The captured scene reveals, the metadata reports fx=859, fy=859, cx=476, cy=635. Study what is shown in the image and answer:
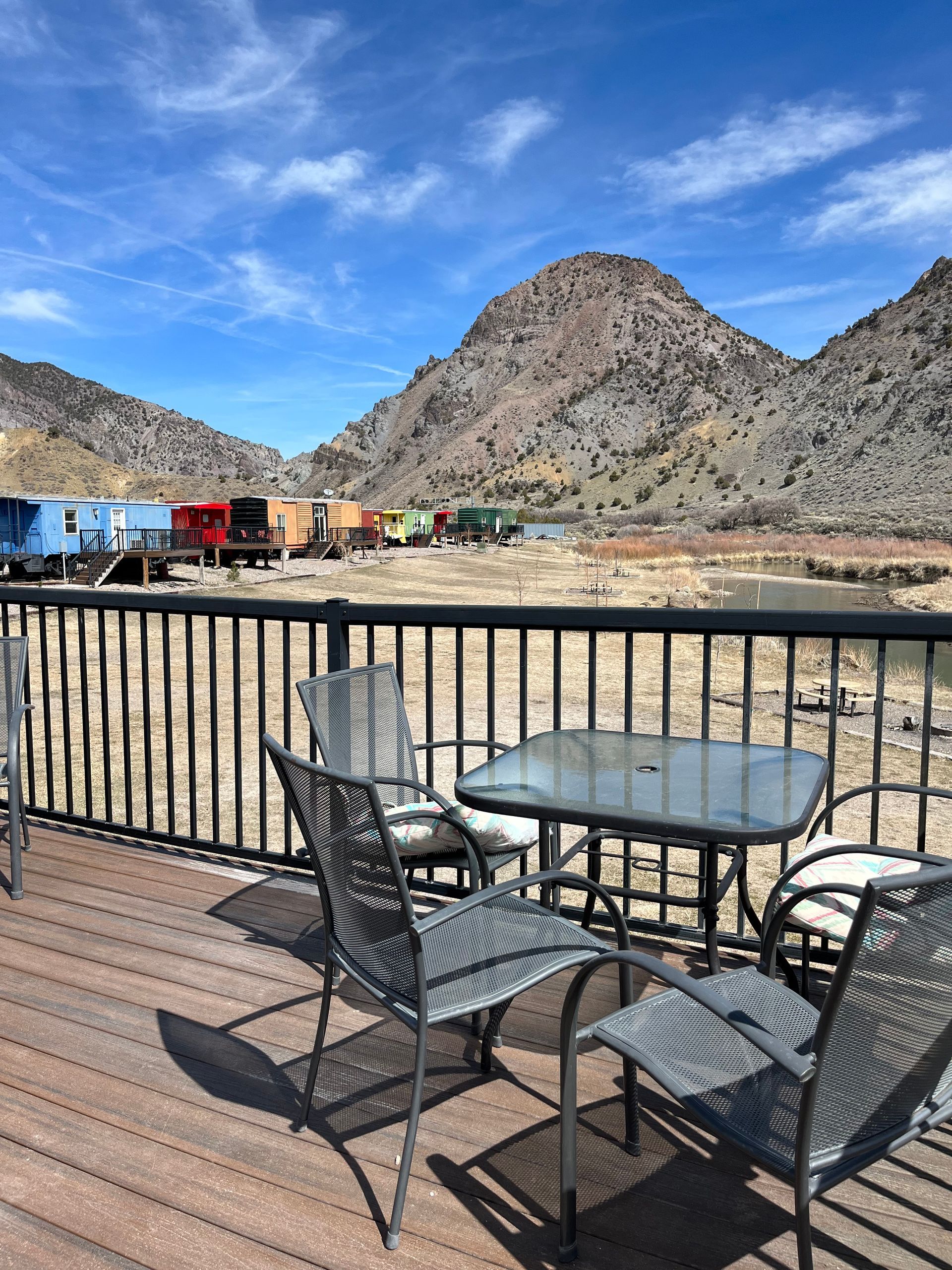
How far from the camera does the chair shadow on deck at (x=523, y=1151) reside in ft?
5.20

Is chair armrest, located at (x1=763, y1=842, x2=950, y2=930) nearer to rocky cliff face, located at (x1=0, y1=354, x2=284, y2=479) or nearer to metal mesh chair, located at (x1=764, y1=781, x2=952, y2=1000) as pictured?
metal mesh chair, located at (x1=764, y1=781, x2=952, y2=1000)

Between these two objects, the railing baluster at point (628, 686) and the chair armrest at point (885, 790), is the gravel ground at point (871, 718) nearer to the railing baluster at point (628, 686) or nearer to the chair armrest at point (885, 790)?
the railing baluster at point (628, 686)

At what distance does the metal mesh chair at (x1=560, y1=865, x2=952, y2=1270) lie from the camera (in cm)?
109

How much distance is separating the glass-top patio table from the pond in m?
14.2

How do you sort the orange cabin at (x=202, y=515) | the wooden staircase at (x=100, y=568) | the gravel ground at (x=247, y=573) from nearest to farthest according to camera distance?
1. the wooden staircase at (x=100, y=568)
2. the gravel ground at (x=247, y=573)
3. the orange cabin at (x=202, y=515)

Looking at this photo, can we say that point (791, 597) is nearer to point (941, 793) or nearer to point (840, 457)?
point (941, 793)

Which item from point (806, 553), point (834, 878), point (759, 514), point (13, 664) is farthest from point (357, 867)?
point (759, 514)

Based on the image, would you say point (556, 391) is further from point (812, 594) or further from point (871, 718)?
point (871, 718)

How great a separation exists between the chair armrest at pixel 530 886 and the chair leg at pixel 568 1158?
0.97 feet

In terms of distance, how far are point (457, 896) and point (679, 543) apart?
42.6 meters

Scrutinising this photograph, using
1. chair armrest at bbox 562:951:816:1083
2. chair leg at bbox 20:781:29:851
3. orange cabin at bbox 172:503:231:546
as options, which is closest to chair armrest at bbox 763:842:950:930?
chair armrest at bbox 562:951:816:1083

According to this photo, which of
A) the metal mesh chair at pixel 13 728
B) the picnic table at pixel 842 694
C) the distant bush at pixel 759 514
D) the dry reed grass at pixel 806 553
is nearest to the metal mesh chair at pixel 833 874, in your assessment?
the metal mesh chair at pixel 13 728

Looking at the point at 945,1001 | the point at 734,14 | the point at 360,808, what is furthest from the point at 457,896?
the point at 734,14

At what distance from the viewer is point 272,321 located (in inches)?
4680
